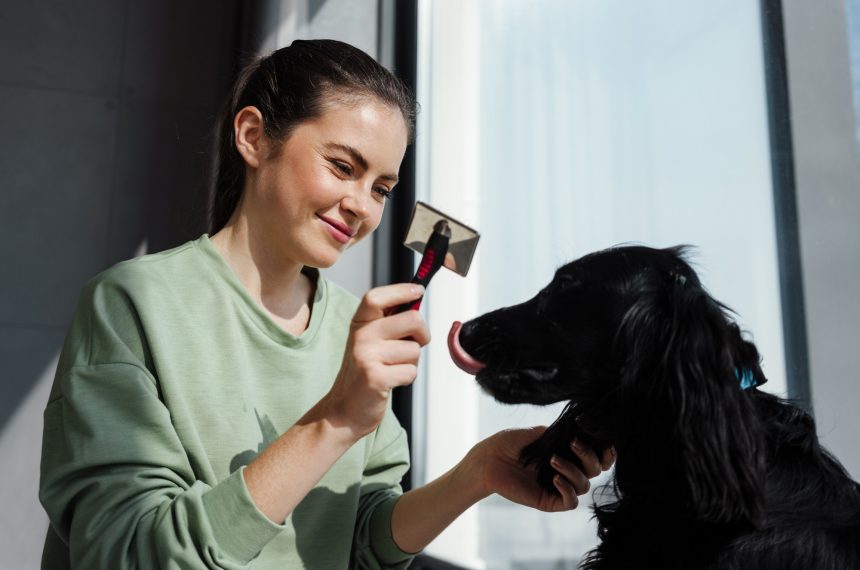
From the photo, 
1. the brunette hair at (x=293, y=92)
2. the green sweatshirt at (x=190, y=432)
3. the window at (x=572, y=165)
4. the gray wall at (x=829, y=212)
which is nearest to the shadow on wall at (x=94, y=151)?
the window at (x=572, y=165)

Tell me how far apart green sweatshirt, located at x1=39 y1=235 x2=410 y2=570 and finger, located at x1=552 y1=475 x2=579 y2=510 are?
0.30 metres

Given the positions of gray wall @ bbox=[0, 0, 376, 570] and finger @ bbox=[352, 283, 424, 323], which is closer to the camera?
finger @ bbox=[352, 283, 424, 323]

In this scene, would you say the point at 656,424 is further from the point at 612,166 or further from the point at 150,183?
the point at 150,183

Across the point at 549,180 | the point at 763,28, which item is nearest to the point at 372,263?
the point at 549,180

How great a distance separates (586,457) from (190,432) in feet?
1.50

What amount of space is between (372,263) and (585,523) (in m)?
1.15

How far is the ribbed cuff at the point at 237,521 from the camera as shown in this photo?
78 centimetres

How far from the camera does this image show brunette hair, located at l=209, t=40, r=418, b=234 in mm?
1086

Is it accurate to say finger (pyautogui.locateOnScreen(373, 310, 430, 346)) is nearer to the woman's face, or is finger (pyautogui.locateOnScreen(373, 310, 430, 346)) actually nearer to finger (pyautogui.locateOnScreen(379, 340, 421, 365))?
finger (pyautogui.locateOnScreen(379, 340, 421, 365))

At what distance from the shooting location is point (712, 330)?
2.57 feet

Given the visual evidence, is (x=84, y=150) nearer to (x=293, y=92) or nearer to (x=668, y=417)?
(x=293, y=92)

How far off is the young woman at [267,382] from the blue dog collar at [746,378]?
19cm

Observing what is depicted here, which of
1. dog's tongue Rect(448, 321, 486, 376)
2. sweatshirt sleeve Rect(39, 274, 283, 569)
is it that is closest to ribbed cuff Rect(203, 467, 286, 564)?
sweatshirt sleeve Rect(39, 274, 283, 569)

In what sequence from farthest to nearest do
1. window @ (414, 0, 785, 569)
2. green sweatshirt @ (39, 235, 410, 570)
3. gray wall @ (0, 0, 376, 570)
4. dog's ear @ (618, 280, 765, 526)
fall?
gray wall @ (0, 0, 376, 570) < window @ (414, 0, 785, 569) < green sweatshirt @ (39, 235, 410, 570) < dog's ear @ (618, 280, 765, 526)
